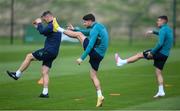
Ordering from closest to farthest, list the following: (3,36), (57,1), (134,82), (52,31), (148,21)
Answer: (52,31) → (134,82) → (3,36) → (148,21) → (57,1)

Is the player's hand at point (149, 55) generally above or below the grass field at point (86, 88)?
above

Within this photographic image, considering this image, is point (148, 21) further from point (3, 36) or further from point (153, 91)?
point (153, 91)

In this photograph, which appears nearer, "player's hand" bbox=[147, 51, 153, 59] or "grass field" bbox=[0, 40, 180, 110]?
"grass field" bbox=[0, 40, 180, 110]

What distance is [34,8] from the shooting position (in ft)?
258

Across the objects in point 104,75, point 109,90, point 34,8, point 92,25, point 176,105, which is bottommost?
point 34,8

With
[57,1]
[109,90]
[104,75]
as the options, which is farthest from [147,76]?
[57,1]

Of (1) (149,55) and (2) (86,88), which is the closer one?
(1) (149,55)

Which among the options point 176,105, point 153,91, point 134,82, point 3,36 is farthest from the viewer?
point 3,36

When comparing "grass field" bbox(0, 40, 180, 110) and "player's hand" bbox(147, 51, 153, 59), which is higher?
"player's hand" bbox(147, 51, 153, 59)

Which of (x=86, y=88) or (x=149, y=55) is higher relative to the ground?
(x=149, y=55)

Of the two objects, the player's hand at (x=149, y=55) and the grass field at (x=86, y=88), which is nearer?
the grass field at (x=86, y=88)

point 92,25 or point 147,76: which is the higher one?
point 92,25

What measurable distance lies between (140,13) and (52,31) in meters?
59.6

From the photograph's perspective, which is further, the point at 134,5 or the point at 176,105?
the point at 134,5
